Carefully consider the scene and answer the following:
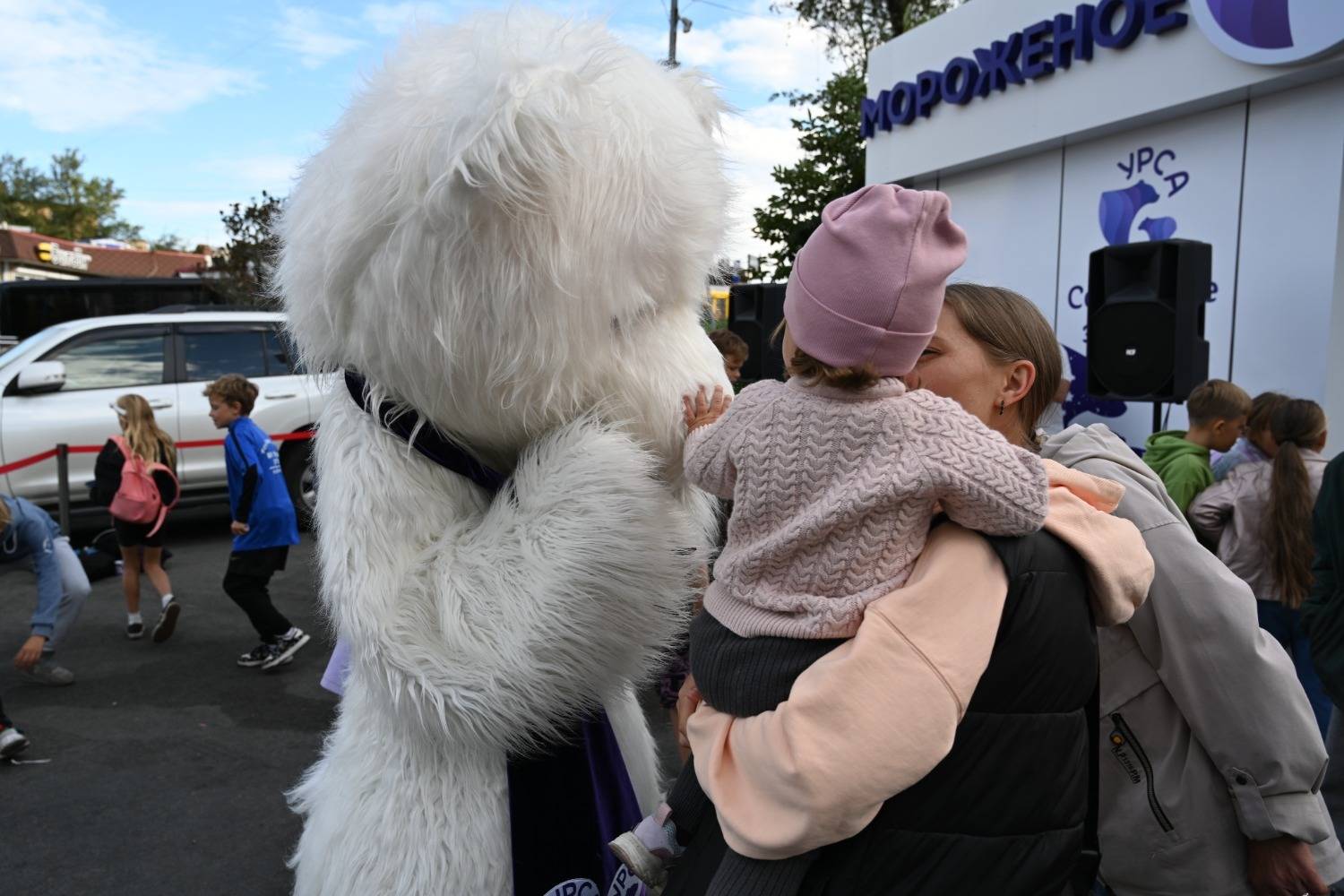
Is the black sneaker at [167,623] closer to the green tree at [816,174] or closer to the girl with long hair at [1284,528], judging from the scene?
the girl with long hair at [1284,528]

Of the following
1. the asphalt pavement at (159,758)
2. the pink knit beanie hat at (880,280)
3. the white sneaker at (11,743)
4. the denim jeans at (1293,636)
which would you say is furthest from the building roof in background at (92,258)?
the pink knit beanie hat at (880,280)

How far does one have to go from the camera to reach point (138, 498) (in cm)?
549

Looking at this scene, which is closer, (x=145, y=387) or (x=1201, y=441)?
(x=1201, y=441)

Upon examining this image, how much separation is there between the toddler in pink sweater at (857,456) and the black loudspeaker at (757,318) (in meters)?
5.56

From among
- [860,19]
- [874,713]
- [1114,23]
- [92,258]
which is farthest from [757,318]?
[92,258]

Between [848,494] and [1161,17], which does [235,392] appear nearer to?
[848,494]

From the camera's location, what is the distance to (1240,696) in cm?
132

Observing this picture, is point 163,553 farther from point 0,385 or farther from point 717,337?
point 717,337

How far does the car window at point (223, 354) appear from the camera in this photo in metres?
8.05

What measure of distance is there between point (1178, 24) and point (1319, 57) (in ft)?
3.82

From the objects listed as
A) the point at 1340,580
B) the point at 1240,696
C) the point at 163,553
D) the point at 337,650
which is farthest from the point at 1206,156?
the point at 163,553

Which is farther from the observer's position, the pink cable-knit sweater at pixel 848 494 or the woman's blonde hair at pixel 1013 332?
the woman's blonde hair at pixel 1013 332

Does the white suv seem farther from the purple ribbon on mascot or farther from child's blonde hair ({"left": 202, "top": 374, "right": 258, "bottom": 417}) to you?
the purple ribbon on mascot

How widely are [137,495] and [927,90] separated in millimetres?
7696
